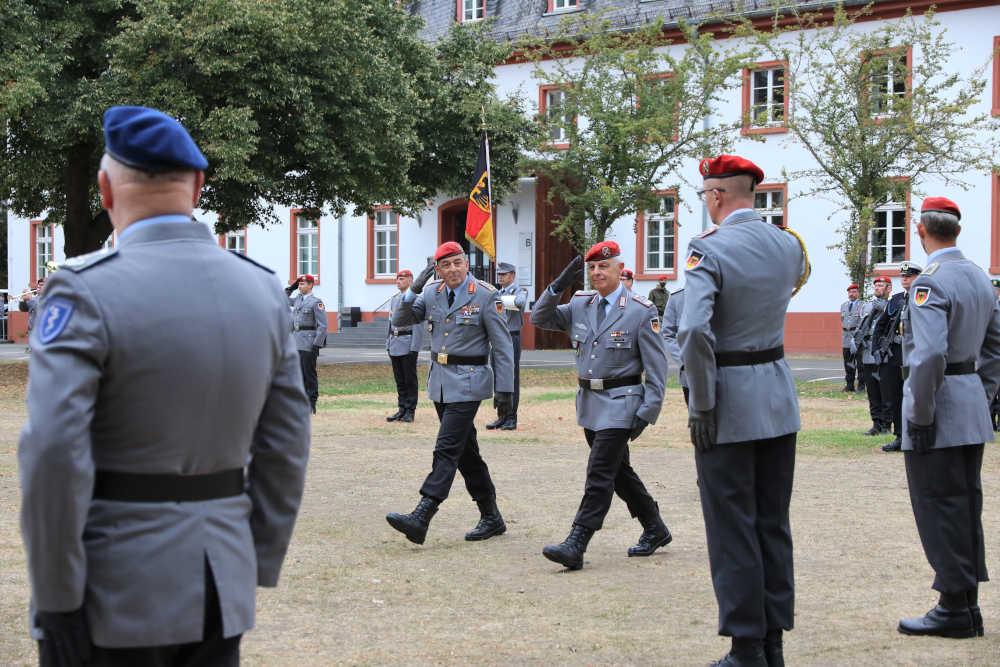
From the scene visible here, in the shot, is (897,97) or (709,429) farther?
(897,97)

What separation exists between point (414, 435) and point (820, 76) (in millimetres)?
16864

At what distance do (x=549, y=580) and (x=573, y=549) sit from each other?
27 cm

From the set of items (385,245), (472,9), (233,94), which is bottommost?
(385,245)

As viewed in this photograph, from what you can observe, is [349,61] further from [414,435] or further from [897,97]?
[897,97]

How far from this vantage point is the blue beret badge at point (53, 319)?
244 centimetres

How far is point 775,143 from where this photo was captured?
31.2 metres

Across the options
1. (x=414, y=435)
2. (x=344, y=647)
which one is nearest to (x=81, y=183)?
(x=414, y=435)

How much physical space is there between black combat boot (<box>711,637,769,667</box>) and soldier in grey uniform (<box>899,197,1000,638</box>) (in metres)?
1.14

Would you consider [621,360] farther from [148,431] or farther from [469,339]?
[148,431]

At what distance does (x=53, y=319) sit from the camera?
246 cm

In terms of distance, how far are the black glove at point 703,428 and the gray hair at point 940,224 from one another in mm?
1685

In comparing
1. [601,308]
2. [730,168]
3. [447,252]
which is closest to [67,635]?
[730,168]

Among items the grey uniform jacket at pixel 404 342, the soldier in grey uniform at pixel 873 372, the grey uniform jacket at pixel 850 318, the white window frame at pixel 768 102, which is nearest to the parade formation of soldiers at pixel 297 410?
Answer: the soldier in grey uniform at pixel 873 372

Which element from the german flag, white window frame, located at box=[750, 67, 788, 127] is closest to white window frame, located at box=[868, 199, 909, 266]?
white window frame, located at box=[750, 67, 788, 127]
